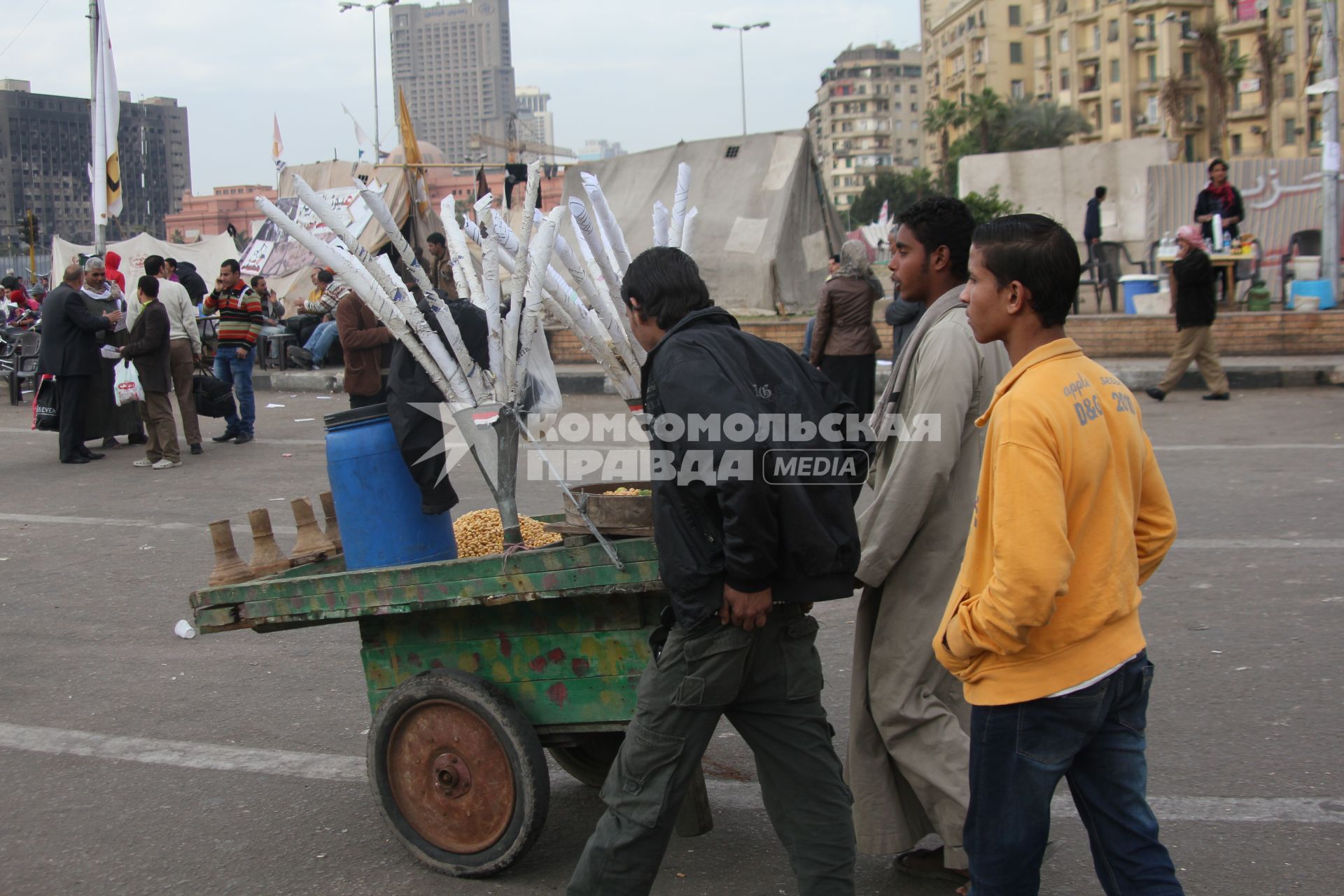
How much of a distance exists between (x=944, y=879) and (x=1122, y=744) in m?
1.11

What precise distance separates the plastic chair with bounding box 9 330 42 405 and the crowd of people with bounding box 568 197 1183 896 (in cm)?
1506

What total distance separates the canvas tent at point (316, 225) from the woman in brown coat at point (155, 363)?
9658mm

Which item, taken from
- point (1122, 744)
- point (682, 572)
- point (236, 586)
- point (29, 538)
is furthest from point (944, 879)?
point (29, 538)

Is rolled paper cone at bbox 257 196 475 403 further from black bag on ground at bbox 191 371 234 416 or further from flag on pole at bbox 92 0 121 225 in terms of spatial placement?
flag on pole at bbox 92 0 121 225

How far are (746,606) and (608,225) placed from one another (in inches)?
59.3

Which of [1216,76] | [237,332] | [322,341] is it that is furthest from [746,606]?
[1216,76]

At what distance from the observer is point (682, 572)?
265cm

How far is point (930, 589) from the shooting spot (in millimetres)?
3139

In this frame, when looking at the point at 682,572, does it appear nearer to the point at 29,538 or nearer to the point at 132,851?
the point at 132,851

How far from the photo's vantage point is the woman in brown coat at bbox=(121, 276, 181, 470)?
10289 millimetres

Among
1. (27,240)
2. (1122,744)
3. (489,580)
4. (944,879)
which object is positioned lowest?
(944,879)

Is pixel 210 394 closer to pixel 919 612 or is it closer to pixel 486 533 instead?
pixel 486 533

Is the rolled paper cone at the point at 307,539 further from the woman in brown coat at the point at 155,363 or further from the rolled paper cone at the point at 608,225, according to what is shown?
the woman in brown coat at the point at 155,363

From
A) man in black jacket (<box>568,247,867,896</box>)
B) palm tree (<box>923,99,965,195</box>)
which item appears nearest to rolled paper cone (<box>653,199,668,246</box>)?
man in black jacket (<box>568,247,867,896</box>)
